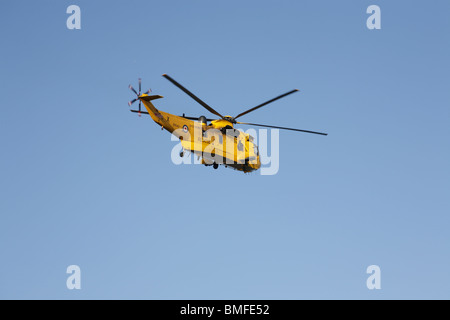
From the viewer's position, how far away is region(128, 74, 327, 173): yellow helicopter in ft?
187

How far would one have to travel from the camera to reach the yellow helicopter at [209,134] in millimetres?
56969

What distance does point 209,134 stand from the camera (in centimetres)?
5912

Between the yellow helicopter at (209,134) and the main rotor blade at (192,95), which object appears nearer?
the main rotor blade at (192,95)

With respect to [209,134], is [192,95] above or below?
above

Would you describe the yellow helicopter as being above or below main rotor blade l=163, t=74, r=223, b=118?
below

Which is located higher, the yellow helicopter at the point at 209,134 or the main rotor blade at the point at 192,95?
the main rotor blade at the point at 192,95

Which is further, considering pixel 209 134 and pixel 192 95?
pixel 209 134

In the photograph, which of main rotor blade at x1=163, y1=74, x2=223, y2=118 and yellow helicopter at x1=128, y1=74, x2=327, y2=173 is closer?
main rotor blade at x1=163, y1=74, x2=223, y2=118
